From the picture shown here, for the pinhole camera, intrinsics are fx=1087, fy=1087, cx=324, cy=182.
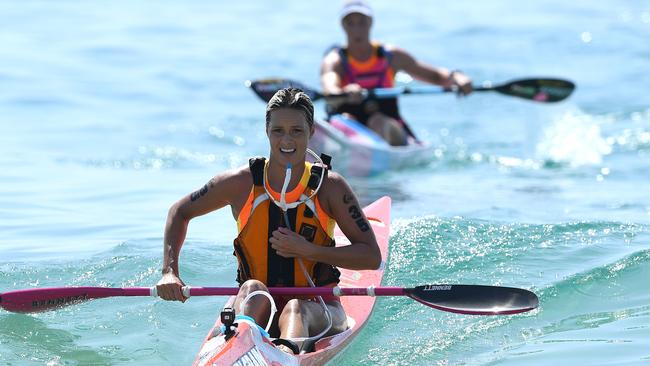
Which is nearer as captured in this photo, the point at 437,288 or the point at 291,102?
the point at 291,102

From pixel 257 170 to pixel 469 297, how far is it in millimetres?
1103

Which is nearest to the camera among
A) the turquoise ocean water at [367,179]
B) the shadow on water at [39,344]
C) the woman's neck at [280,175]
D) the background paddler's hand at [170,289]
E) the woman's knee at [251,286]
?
the woman's knee at [251,286]

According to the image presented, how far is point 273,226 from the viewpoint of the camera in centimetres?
463

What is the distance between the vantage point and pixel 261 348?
403cm

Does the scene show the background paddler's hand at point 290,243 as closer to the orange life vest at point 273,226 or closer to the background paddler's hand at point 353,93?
the orange life vest at point 273,226

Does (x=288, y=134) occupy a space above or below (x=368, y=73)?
below

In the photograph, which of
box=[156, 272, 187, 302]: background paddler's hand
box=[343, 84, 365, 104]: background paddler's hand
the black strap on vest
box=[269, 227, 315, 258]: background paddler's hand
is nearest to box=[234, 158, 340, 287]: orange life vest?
the black strap on vest

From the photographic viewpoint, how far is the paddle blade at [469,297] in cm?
476

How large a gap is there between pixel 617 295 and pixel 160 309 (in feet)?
8.04

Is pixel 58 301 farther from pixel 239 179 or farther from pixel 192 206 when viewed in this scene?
pixel 239 179

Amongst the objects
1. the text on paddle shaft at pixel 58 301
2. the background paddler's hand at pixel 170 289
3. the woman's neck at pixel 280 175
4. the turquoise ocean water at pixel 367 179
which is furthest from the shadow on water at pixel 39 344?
the woman's neck at pixel 280 175

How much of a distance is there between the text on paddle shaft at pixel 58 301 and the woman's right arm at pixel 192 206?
1.51 feet

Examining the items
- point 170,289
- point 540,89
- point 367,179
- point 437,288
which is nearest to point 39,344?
point 170,289

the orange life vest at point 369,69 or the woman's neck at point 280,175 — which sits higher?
the orange life vest at point 369,69
